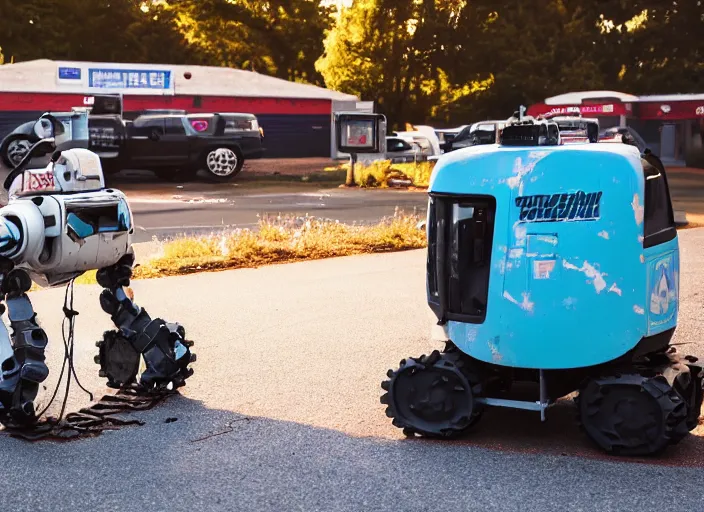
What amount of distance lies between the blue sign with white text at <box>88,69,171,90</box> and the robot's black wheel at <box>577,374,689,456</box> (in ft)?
111

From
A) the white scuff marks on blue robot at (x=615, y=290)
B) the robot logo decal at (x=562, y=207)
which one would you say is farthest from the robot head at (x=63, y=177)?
the white scuff marks on blue robot at (x=615, y=290)

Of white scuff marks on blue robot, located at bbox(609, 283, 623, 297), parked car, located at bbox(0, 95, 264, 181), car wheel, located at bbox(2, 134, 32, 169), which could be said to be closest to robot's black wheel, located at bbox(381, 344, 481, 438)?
white scuff marks on blue robot, located at bbox(609, 283, 623, 297)

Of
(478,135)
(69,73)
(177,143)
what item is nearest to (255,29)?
(69,73)

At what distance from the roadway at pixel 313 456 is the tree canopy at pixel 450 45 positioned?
46448mm

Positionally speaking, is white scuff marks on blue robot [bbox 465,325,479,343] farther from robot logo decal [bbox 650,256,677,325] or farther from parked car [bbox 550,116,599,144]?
parked car [bbox 550,116,599,144]

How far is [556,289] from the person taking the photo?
5.17 meters

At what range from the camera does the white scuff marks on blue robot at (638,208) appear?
16.8ft

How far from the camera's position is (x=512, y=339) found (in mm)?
5277

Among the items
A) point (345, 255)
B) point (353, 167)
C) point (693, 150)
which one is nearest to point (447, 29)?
point (693, 150)

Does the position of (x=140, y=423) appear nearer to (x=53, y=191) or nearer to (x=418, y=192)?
(x=53, y=191)

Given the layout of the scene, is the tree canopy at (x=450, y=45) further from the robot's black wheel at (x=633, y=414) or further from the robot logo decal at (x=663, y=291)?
the robot's black wheel at (x=633, y=414)

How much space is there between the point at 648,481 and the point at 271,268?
8249mm

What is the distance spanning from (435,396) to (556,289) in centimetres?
81

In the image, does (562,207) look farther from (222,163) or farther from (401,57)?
(401,57)
